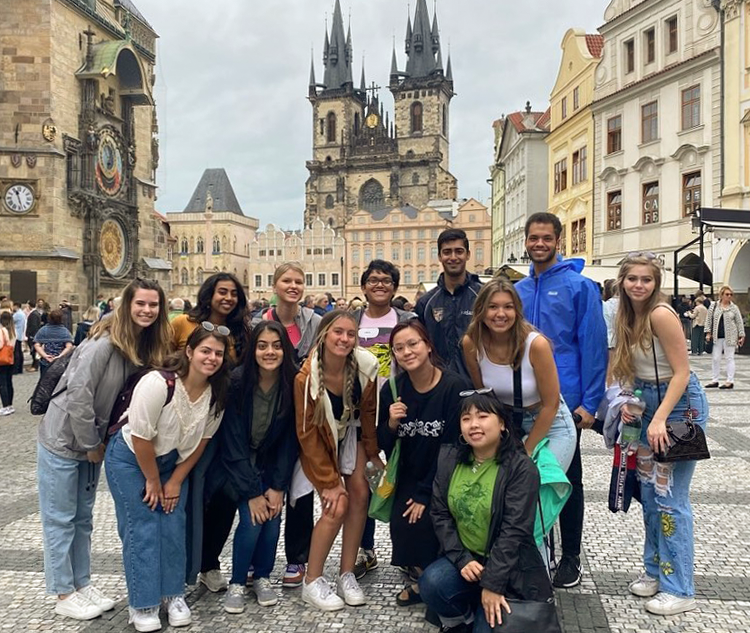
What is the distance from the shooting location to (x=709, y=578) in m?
3.77

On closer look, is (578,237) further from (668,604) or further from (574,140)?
(668,604)

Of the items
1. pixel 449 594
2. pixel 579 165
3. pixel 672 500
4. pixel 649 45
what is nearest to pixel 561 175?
pixel 579 165

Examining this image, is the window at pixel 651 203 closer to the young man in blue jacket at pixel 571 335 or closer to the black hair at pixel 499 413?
the young man in blue jacket at pixel 571 335

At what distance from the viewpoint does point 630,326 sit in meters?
3.57

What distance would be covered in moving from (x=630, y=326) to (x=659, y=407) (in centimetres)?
43

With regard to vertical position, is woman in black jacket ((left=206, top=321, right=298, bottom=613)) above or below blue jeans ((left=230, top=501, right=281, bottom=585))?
above

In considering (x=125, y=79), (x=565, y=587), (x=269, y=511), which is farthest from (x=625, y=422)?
(x=125, y=79)

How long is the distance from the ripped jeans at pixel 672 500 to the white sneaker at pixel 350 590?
1.52 meters

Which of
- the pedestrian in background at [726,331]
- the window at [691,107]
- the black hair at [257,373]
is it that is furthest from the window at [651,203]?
the black hair at [257,373]

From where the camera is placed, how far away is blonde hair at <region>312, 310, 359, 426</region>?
3.48 metres

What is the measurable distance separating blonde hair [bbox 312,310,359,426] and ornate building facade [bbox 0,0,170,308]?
64.4 ft

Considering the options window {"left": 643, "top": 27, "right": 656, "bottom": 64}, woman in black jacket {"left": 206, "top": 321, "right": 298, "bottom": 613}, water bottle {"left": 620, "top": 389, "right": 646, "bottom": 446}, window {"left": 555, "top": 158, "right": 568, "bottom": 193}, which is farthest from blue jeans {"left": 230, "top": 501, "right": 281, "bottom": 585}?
window {"left": 555, "top": 158, "right": 568, "bottom": 193}

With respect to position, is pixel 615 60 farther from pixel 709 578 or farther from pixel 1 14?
pixel 709 578

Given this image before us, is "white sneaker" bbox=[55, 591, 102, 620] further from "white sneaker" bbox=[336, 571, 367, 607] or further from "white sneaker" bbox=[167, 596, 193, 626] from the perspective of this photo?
"white sneaker" bbox=[336, 571, 367, 607]
